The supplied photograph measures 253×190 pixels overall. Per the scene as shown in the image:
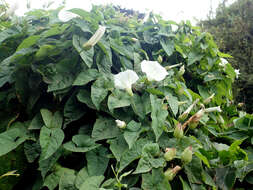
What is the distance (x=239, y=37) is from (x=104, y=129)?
573cm

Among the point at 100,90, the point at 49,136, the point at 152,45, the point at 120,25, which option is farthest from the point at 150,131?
the point at 120,25

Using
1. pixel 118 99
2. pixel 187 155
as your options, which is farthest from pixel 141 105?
pixel 187 155

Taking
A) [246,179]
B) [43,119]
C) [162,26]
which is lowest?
[246,179]

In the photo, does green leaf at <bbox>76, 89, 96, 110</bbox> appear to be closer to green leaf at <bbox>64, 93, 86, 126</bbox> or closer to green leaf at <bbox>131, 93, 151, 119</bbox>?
green leaf at <bbox>64, 93, 86, 126</bbox>

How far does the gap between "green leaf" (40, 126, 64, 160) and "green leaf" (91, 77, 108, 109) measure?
21cm

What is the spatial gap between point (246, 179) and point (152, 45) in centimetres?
106

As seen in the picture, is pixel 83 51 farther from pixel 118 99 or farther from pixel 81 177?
pixel 81 177

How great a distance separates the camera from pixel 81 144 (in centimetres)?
87

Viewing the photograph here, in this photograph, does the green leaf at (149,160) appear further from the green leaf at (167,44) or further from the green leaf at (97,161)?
the green leaf at (167,44)

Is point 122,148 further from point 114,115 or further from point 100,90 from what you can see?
point 100,90

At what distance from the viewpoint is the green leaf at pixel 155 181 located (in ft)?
2.47

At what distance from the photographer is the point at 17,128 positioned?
0.88m

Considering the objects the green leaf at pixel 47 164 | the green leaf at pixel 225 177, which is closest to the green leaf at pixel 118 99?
the green leaf at pixel 47 164

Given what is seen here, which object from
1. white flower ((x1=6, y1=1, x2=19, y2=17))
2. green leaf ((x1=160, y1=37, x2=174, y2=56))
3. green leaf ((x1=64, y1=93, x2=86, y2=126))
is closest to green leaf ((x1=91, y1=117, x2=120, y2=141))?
green leaf ((x1=64, y1=93, x2=86, y2=126))
